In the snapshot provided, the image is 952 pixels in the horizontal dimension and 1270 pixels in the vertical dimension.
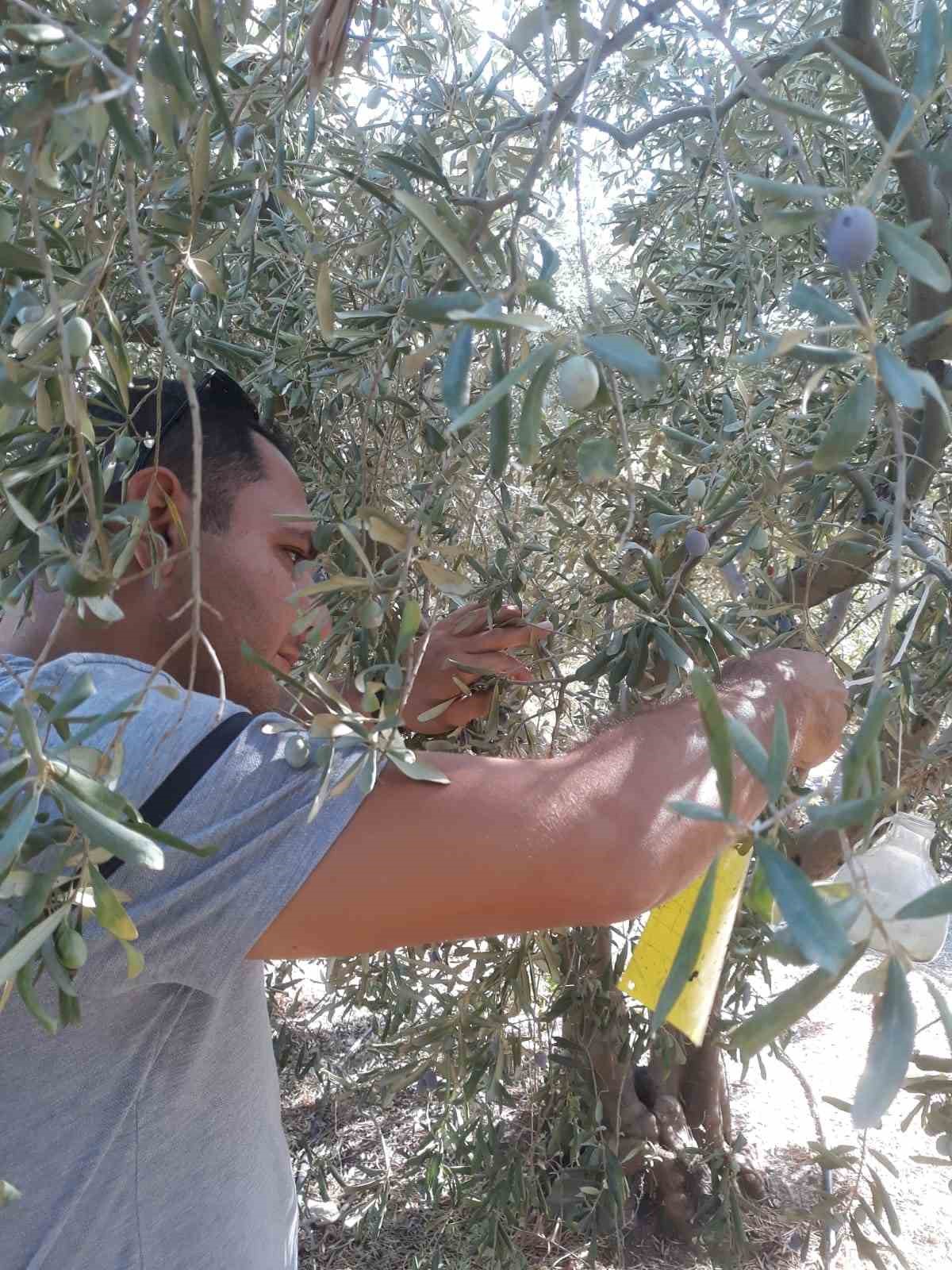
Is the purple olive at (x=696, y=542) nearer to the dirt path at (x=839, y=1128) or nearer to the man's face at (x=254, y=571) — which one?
the man's face at (x=254, y=571)

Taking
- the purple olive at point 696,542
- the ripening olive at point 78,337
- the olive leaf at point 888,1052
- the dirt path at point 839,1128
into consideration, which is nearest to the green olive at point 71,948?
the ripening olive at point 78,337

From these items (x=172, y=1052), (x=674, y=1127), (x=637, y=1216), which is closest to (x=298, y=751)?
(x=172, y=1052)

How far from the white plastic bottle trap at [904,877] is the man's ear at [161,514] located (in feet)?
1.92

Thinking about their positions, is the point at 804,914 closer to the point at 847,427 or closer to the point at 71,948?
the point at 847,427

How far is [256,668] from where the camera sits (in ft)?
4.31

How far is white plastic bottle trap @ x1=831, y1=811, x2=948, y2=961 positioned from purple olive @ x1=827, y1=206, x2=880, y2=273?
13.5 inches

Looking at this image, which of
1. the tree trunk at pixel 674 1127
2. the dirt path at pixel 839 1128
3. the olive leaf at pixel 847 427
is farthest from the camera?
the dirt path at pixel 839 1128

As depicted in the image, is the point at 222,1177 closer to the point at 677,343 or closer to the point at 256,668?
the point at 256,668

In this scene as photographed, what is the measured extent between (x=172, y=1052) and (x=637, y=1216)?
6.02ft

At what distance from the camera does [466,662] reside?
4.61 feet

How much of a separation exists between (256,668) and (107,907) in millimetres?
683

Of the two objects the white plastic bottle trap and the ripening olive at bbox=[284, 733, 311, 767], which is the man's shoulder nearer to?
the ripening olive at bbox=[284, 733, 311, 767]

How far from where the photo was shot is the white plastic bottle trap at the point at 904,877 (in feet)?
2.08

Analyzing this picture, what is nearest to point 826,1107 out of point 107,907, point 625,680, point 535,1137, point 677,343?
point 535,1137
